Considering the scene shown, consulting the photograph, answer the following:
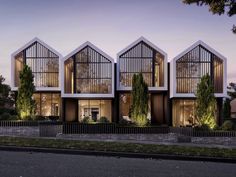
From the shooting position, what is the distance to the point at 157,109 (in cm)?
3812

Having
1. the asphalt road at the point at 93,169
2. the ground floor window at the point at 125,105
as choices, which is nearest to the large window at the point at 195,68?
the ground floor window at the point at 125,105

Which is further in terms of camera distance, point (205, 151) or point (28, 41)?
point (28, 41)

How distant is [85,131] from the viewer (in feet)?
79.3

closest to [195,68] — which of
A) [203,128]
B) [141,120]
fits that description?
[141,120]

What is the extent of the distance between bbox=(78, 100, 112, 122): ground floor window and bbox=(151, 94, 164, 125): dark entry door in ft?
13.9

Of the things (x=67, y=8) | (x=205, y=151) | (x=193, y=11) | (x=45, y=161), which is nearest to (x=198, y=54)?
(x=193, y=11)

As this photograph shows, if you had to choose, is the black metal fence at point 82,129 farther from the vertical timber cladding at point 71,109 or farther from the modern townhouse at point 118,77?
the vertical timber cladding at point 71,109

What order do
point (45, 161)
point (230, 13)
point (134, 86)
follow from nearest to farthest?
point (45, 161), point (230, 13), point (134, 86)

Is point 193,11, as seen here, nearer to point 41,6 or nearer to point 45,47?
point 41,6

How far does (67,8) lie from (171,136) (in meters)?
10.1

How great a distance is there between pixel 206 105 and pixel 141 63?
10911mm

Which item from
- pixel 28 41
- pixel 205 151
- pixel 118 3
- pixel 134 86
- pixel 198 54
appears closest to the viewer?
pixel 205 151

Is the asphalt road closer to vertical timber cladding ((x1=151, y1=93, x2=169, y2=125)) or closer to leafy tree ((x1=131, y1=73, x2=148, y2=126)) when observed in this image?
leafy tree ((x1=131, y1=73, x2=148, y2=126))

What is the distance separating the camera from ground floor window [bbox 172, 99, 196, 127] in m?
36.8
